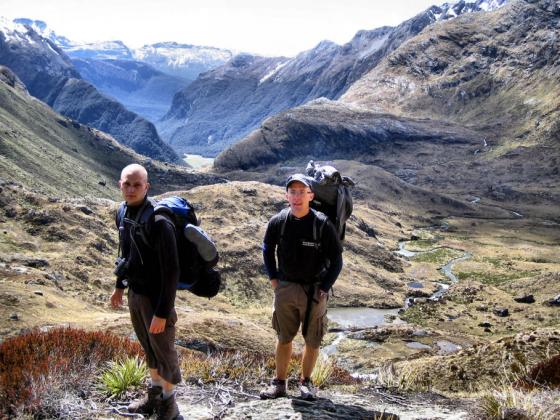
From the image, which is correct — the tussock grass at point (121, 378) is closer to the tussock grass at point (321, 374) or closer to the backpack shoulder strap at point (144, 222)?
the backpack shoulder strap at point (144, 222)

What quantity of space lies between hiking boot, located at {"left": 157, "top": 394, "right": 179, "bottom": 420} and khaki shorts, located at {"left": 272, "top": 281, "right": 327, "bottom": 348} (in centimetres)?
220

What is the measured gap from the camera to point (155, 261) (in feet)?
25.6

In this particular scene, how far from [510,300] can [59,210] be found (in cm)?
5496

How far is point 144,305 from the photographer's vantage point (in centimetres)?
795

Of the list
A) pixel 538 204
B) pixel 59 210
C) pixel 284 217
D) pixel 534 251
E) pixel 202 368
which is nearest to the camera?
pixel 284 217

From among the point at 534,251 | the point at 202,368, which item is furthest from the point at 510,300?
the point at 202,368

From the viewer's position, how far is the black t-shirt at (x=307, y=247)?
891 centimetres

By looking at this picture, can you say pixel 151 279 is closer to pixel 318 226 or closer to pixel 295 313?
pixel 295 313

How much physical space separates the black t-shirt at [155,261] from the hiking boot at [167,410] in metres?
1.46

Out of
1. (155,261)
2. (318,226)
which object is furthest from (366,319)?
(155,261)

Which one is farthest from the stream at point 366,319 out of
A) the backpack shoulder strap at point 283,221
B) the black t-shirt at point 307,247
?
the backpack shoulder strap at point 283,221

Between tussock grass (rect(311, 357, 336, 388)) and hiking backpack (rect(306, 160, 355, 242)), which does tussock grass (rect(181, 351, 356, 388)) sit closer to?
tussock grass (rect(311, 357, 336, 388))

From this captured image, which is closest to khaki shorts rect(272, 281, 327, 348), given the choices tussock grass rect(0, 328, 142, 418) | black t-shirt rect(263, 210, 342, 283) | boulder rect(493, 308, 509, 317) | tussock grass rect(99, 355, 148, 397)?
black t-shirt rect(263, 210, 342, 283)

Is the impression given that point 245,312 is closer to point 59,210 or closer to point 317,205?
point 59,210
